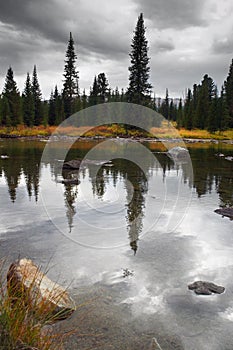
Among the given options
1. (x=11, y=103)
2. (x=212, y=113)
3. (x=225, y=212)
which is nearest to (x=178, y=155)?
(x=225, y=212)

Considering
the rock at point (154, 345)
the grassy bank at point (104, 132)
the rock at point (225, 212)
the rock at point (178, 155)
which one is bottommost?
the rock at point (154, 345)

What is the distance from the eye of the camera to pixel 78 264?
6680 mm

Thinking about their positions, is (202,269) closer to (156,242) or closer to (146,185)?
(156,242)

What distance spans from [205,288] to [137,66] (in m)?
55.4

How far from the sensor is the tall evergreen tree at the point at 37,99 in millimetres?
73312

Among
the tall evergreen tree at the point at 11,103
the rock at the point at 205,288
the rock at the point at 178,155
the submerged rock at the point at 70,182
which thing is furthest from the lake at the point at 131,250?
the tall evergreen tree at the point at 11,103

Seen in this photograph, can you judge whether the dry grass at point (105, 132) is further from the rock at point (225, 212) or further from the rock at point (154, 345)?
the rock at point (154, 345)

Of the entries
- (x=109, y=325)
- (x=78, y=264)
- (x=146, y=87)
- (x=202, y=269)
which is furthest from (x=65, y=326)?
(x=146, y=87)

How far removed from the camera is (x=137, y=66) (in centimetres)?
5681

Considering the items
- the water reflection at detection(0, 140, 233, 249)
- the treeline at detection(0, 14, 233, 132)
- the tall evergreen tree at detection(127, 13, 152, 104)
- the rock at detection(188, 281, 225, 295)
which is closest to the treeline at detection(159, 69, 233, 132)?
the treeline at detection(0, 14, 233, 132)

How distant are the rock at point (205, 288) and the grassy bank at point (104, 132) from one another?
5214 cm

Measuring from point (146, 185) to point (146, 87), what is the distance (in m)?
45.2

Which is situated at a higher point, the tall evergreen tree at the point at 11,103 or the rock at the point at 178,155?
the tall evergreen tree at the point at 11,103

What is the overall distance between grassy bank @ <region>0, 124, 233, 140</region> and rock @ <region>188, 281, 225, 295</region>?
5214 cm
